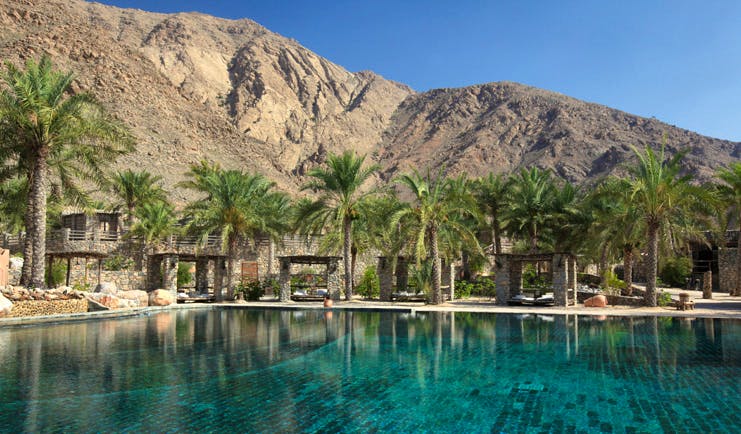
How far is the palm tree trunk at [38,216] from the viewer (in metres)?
18.6

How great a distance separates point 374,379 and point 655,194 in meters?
14.7

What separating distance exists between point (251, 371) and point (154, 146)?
236 ft

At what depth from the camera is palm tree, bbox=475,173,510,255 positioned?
29148 mm

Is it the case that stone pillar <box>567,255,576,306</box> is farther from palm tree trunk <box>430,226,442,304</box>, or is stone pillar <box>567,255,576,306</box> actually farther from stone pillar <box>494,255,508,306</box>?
palm tree trunk <box>430,226,442,304</box>

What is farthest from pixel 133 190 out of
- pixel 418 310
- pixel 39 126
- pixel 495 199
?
pixel 418 310

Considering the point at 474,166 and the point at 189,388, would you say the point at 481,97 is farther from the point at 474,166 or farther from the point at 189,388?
the point at 189,388

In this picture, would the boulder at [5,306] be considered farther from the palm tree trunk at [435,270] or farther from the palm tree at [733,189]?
the palm tree at [733,189]

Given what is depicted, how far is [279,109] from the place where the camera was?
11262cm

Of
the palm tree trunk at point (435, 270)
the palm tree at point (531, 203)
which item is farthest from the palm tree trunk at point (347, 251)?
the palm tree at point (531, 203)

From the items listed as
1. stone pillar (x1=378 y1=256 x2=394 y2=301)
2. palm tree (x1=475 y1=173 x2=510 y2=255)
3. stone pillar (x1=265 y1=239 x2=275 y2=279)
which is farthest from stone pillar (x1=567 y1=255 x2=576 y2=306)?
stone pillar (x1=265 y1=239 x2=275 y2=279)

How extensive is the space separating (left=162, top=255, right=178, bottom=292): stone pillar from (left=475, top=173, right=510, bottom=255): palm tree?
1567 centimetres

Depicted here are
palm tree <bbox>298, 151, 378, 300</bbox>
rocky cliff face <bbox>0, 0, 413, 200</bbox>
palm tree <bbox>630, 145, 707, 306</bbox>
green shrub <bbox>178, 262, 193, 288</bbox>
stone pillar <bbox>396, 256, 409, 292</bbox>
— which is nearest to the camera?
palm tree <bbox>630, 145, 707, 306</bbox>

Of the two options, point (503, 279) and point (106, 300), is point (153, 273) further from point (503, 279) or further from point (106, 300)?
point (503, 279)

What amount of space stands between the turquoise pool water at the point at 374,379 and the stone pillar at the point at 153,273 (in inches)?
478
